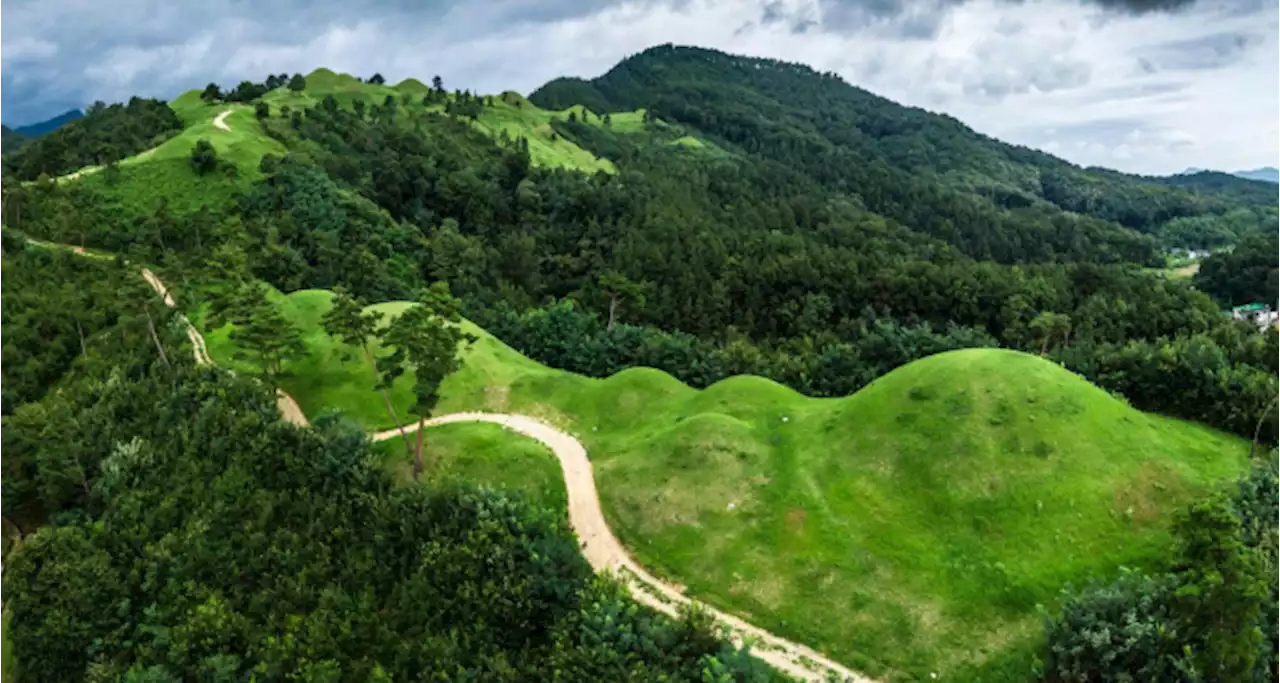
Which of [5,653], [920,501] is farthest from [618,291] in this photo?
[5,653]

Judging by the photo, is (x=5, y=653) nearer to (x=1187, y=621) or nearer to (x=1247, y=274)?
(x=1187, y=621)

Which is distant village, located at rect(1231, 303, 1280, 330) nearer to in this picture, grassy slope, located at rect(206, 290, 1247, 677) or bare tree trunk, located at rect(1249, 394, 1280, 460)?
bare tree trunk, located at rect(1249, 394, 1280, 460)

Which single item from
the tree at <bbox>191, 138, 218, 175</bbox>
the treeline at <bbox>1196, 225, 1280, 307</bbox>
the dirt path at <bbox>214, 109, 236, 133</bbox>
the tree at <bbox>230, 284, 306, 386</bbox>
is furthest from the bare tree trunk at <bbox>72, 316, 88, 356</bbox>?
the treeline at <bbox>1196, 225, 1280, 307</bbox>

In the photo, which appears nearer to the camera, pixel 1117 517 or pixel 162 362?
pixel 1117 517

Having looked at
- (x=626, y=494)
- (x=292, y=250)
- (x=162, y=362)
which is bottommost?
(x=626, y=494)

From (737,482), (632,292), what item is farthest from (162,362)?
(632,292)

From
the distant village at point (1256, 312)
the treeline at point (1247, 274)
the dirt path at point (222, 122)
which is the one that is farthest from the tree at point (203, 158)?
the treeline at point (1247, 274)

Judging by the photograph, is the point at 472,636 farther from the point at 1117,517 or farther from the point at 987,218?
the point at 987,218
